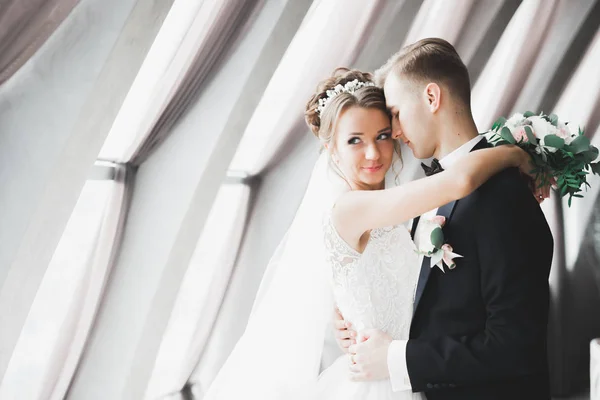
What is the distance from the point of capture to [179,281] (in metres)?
2.24

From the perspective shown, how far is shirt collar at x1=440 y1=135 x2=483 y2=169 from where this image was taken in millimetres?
1543

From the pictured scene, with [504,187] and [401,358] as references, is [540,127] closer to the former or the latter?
[504,187]

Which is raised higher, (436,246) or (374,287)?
(436,246)

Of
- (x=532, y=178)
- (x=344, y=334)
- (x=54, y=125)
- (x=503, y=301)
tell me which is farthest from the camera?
(x=54, y=125)

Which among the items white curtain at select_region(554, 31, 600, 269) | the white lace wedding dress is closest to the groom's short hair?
the white lace wedding dress

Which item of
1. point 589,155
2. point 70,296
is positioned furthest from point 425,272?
point 70,296

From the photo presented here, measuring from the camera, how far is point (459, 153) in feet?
5.08

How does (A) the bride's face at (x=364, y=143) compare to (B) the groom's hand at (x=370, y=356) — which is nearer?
(B) the groom's hand at (x=370, y=356)

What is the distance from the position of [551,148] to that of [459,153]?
0.90 ft

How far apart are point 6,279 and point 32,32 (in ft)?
2.64

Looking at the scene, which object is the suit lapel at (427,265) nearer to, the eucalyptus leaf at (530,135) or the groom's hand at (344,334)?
the eucalyptus leaf at (530,135)

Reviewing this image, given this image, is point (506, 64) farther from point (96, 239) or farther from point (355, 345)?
point (96, 239)

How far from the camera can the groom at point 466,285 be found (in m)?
1.40

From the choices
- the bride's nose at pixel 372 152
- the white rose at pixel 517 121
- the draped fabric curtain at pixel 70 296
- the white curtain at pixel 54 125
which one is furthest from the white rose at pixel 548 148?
the draped fabric curtain at pixel 70 296
